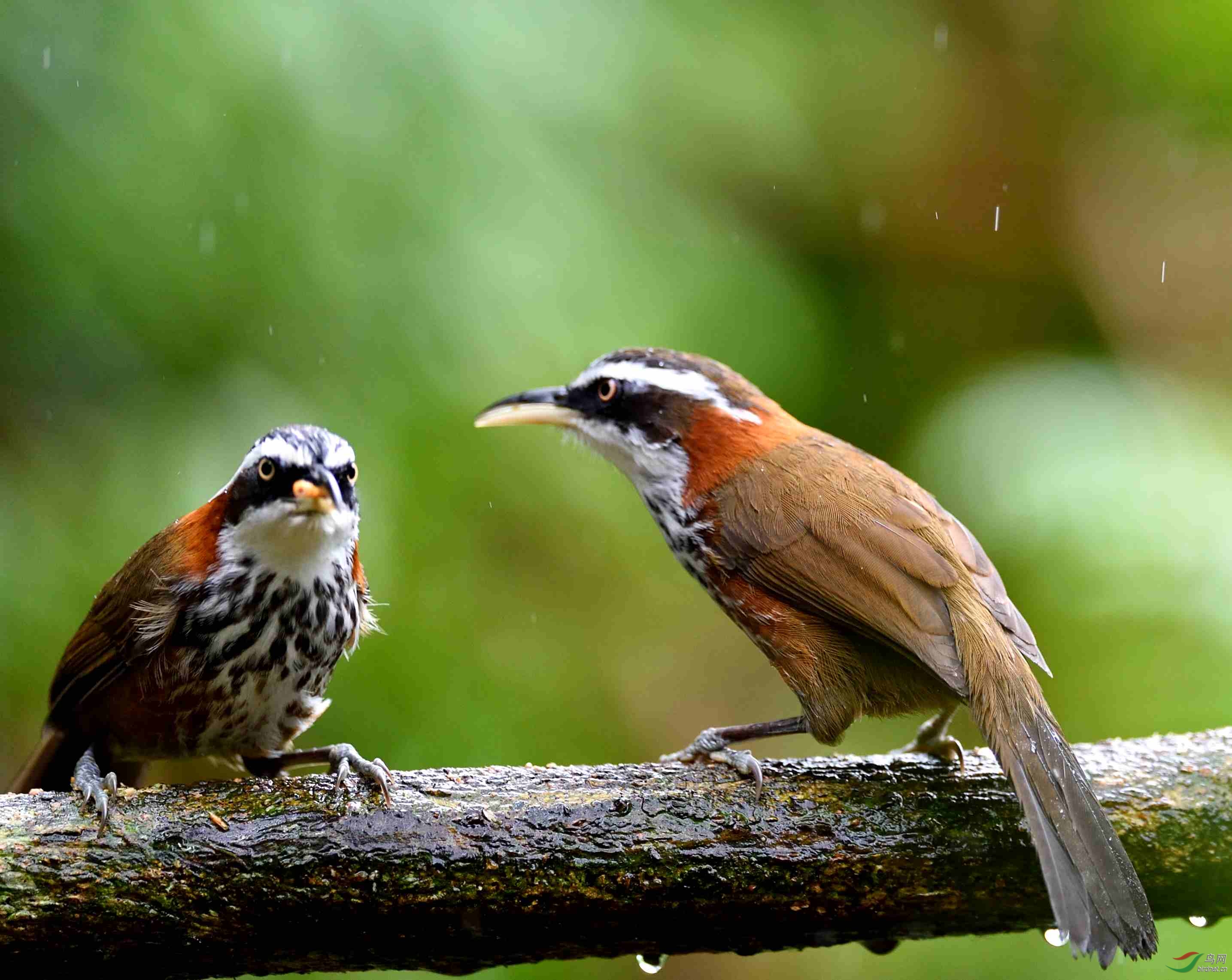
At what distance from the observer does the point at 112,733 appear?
3.62m

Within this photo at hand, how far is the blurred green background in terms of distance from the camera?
377 centimetres

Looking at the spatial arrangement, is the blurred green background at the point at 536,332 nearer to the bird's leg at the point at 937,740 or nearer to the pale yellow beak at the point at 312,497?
the pale yellow beak at the point at 312,497

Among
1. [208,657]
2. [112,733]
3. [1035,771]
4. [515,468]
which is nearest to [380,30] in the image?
[515,468]

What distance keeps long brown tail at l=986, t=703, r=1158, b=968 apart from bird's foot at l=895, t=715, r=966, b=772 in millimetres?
588

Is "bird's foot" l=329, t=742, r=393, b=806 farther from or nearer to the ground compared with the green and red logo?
farther from the ground

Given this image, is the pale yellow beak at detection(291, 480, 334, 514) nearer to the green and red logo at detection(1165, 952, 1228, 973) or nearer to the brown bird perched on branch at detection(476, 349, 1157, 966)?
the brown bird perched on branch at detection(476, 349, 1157, 966)

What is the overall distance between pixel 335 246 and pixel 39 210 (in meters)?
0.85

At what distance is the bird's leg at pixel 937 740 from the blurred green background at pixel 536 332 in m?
0.82

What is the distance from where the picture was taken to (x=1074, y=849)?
113 inches

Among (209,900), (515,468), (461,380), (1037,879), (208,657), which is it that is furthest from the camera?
(515,468)

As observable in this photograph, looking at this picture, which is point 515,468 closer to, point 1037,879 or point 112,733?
point 112,733

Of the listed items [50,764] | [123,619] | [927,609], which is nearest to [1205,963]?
[927,609]

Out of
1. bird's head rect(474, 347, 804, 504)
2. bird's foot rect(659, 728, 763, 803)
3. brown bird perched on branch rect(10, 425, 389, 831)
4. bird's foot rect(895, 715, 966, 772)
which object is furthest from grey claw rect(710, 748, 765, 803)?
brown bird perched on branch rect(10, 425, 389, 831)

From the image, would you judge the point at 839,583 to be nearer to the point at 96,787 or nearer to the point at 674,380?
the point at 674,380
